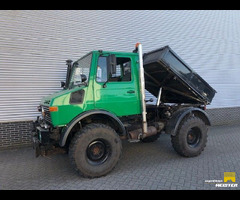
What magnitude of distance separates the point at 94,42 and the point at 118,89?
11.1 feet

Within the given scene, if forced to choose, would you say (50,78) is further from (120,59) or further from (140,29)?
(140,29)

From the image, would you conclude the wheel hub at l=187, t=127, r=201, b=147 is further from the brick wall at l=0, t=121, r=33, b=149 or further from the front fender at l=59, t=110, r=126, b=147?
the brick wall at l=0, t=121, r=33, b=149

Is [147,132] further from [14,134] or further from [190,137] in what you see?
[14,134]

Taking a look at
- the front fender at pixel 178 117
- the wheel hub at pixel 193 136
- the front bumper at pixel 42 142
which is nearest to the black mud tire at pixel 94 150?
the front bumper at pixel 42 142

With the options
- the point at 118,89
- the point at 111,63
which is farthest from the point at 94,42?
the point at 111,63

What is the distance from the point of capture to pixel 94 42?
6.55m

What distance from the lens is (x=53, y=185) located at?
3408 mm

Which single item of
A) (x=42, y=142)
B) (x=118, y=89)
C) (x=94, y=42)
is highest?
(x=94, y=42)

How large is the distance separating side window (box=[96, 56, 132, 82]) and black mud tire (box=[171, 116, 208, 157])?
76.3 inches

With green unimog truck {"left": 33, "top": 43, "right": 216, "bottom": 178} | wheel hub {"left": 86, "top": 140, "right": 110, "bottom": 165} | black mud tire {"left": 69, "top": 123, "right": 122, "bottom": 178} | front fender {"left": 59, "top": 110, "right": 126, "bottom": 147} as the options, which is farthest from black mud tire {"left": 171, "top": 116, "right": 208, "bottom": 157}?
wheel hub {"left": 86, "top": 140, "right": 110, "bottom": 165}

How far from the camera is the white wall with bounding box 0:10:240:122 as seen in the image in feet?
18.2

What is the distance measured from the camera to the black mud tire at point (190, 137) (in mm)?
4457

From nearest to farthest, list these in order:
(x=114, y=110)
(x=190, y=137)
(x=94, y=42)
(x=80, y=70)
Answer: (x=114, y=110) < (x=80, y=70) < (x=190, y=137) < (x=94, y=42)
